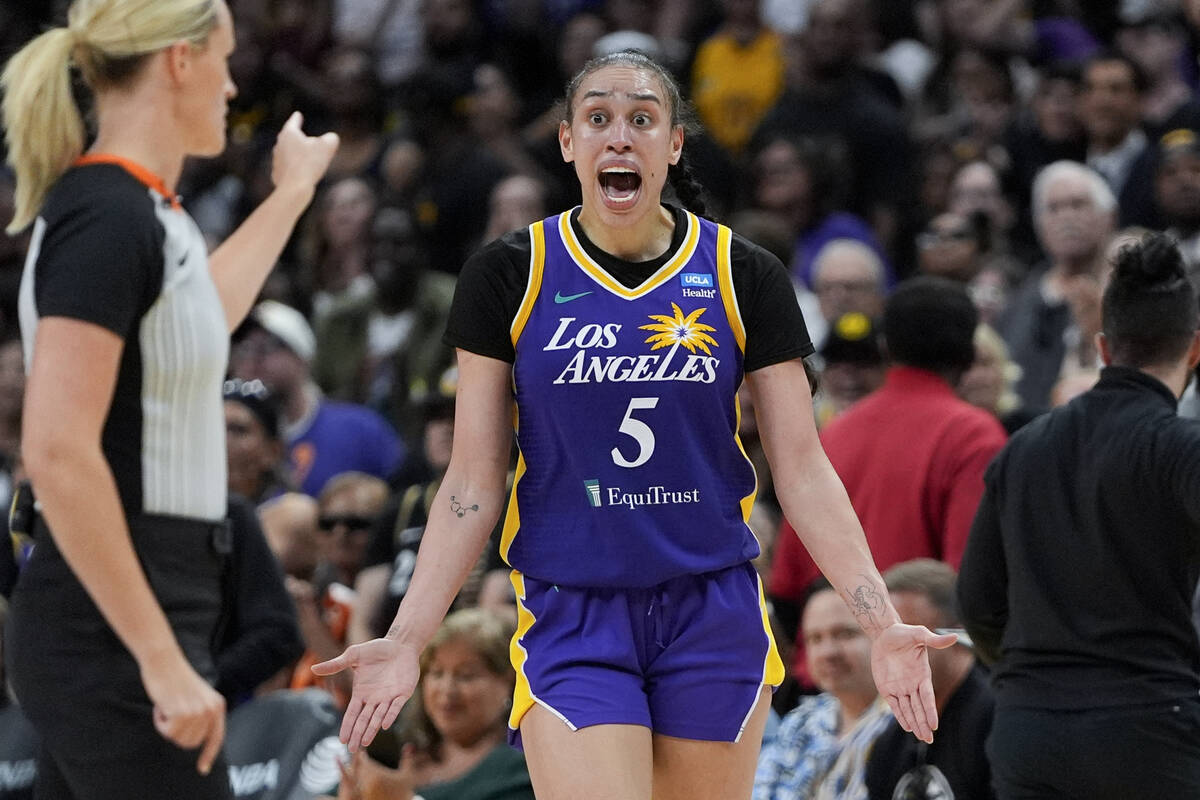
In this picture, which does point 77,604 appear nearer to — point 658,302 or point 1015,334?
point 658,302

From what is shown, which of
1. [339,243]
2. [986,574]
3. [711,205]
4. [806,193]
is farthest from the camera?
[339,243]

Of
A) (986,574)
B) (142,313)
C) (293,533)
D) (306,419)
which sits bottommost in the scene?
(293,533)

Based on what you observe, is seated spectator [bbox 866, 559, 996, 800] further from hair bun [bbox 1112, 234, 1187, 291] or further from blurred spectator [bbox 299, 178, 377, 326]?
blurred spectator [bbox 299, 178, 377, 326]

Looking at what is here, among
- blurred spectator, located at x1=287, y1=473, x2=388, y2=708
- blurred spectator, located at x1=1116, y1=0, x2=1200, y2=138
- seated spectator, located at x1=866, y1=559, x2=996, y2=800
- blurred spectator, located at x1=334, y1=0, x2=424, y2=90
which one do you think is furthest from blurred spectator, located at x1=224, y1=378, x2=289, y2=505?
blurred spectator, located at x1=334, y1=0, x2=424, y2=90

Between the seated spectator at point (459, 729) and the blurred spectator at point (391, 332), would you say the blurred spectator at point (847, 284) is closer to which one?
the blurred spectator at point (391, 332)

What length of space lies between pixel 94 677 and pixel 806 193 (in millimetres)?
7366

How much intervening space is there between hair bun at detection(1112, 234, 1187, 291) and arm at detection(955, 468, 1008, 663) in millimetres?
637

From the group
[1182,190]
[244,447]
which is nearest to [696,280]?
[244,447]

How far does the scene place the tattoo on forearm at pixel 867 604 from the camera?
3855mm

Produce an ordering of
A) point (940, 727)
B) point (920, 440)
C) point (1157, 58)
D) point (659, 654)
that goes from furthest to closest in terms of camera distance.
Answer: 1. point (1157, 58)
2. point (920, 440)
3. point (940, 727)
4. point (659, 654)

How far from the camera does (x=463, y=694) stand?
5867 mm

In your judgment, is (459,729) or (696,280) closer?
(696,280)

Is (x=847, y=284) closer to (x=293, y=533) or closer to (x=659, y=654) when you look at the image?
(x=293, y=533)

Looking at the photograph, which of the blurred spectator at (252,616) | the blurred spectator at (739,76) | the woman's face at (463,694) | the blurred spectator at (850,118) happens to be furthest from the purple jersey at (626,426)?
the blurred spectator at (739,76)
